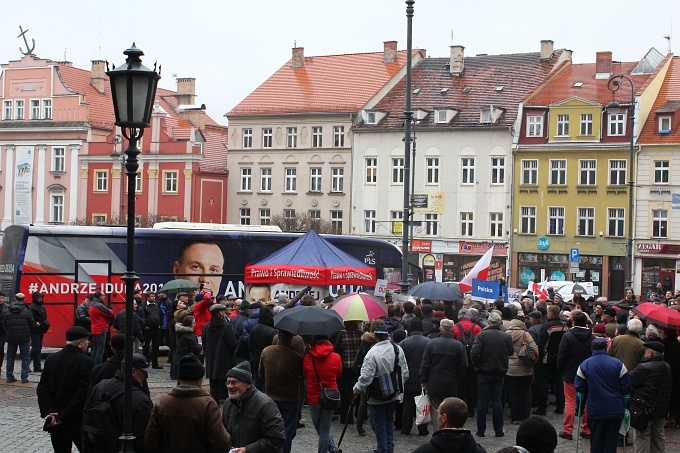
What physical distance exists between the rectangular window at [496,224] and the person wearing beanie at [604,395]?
46.3 metres

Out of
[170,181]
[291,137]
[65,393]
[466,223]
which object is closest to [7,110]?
[170,181]

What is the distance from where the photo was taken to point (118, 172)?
66500 millimetres

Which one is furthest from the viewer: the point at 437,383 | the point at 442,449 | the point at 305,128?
the point at 305,128

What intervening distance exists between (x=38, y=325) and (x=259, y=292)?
6.22m

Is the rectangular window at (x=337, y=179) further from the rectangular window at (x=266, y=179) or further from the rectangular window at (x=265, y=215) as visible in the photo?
the rectangular window at (x=265, y=215)

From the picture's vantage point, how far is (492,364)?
15.4 meters

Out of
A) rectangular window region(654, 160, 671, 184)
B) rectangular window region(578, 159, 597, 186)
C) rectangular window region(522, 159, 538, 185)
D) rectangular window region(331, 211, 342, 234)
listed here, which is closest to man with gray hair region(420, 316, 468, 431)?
rectangular window region(654, 160, 671, 184)

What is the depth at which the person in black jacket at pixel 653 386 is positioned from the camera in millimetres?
12898

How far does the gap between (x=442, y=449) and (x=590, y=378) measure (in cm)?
607

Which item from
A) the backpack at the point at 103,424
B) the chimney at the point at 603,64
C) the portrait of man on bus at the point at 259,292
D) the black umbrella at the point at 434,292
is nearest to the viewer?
the backpack at the point at 103,424

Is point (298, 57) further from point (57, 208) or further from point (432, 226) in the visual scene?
point (57, 208)

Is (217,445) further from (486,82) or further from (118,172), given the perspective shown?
(118,172)

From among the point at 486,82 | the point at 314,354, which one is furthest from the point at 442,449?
the point at 486,82

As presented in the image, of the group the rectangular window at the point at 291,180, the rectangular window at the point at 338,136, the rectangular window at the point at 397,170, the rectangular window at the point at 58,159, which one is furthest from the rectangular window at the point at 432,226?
the rectangular window at the point at 58,159
